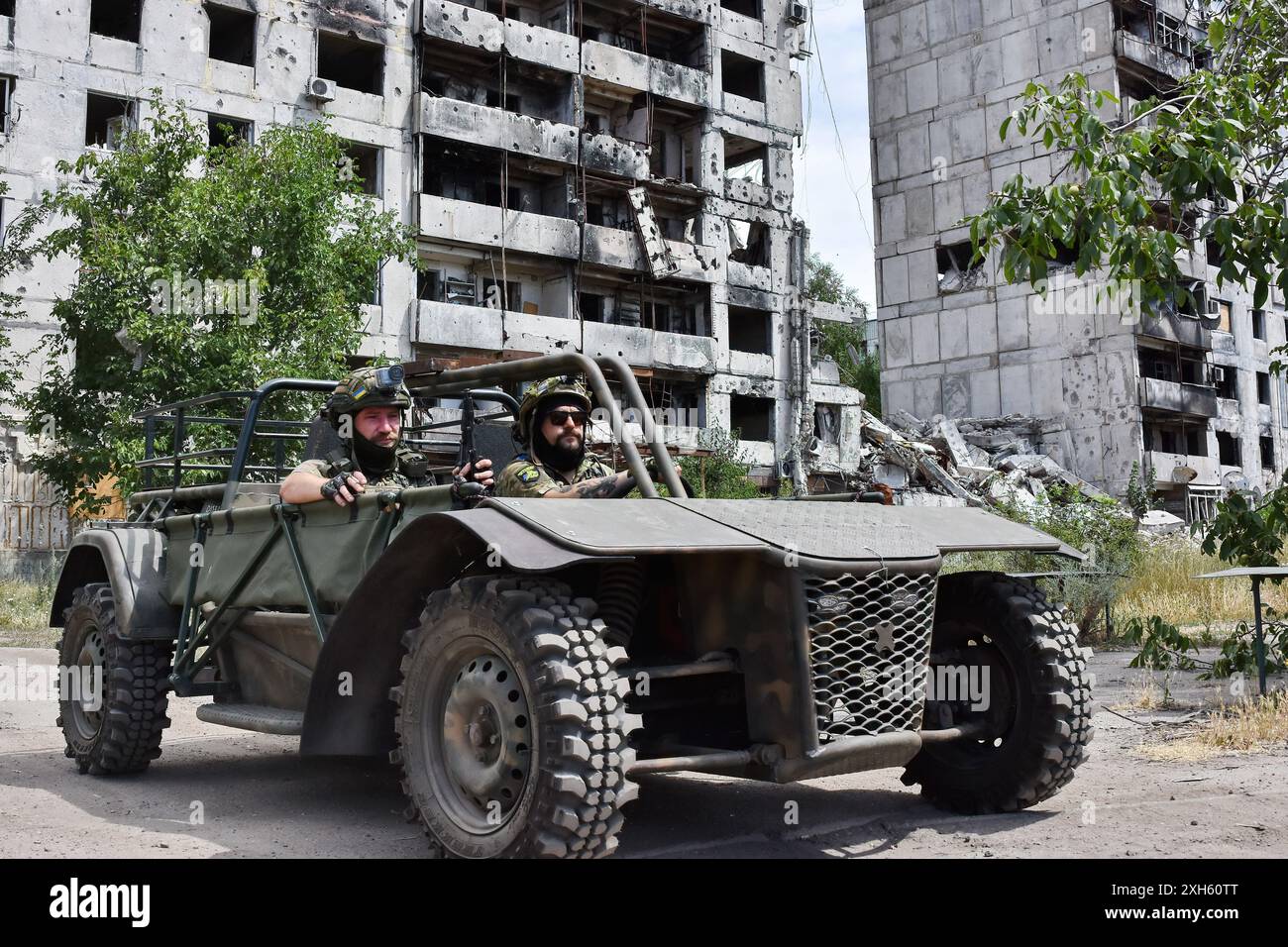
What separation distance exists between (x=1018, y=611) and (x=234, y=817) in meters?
3.65

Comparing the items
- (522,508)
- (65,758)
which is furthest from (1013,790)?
(65,758)

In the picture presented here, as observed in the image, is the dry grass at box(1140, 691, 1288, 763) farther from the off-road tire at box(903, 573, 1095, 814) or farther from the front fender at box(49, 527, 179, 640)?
the front fender at box(49, 527, 179, 640)

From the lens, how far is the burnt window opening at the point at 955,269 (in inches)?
1734

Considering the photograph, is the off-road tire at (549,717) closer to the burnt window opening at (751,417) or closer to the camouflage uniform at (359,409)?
the camouflage uniform at (359,409)

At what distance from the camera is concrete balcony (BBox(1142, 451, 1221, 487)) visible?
41094 millimetres

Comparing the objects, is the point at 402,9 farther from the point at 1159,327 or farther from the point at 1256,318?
the point at 1256,318

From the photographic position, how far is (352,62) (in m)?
32.2

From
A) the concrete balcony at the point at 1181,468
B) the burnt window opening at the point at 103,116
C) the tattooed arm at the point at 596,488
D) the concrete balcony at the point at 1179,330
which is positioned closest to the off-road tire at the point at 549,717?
the tattooed arm at the point at 596,488

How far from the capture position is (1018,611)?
563 cm

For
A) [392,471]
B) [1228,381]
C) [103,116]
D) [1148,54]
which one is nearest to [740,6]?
[1148,54]

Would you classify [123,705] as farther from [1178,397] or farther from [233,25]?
[1178,397]

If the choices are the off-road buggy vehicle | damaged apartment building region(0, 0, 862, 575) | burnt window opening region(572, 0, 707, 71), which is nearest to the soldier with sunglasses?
the off-road buggy vehicle

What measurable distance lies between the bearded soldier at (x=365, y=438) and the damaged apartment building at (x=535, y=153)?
1974cm

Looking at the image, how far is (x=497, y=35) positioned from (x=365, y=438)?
93.8ft
